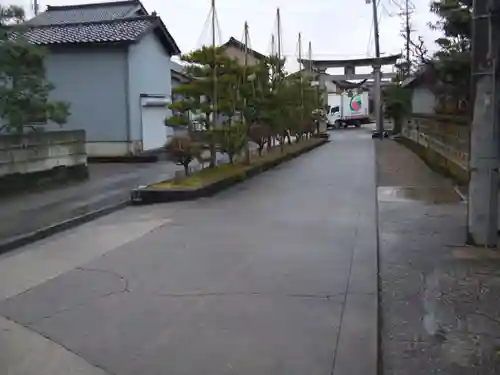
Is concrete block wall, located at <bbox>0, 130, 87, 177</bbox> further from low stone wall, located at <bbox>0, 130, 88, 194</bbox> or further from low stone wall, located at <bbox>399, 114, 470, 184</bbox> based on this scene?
low stone wall, located at <bbox>399, 114, 470, 184</bbox>

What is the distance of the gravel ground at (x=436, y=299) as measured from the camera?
3847 millimetres

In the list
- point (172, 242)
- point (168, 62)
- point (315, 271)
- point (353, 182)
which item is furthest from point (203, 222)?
point (168, 62)

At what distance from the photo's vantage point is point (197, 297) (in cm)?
540

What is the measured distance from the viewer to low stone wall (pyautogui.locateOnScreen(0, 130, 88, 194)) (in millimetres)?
12477

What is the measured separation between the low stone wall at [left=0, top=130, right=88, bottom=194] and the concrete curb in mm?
2863

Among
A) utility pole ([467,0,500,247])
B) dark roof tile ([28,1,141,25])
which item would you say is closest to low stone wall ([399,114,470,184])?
utility pole ([467,0,500,247])

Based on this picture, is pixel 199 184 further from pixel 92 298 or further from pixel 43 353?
pixel 43 353

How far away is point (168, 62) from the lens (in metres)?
25.4

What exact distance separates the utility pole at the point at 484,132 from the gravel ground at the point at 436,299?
338 millimetres

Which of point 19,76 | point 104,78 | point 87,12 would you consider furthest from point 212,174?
point 87,12

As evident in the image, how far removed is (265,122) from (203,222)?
1112cm

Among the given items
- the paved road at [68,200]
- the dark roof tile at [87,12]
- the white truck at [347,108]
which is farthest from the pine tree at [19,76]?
the white truck at [347,108]

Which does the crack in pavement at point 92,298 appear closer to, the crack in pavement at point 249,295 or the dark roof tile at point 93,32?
the crack in pavement at point 249,295

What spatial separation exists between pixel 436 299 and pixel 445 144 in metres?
11.1
